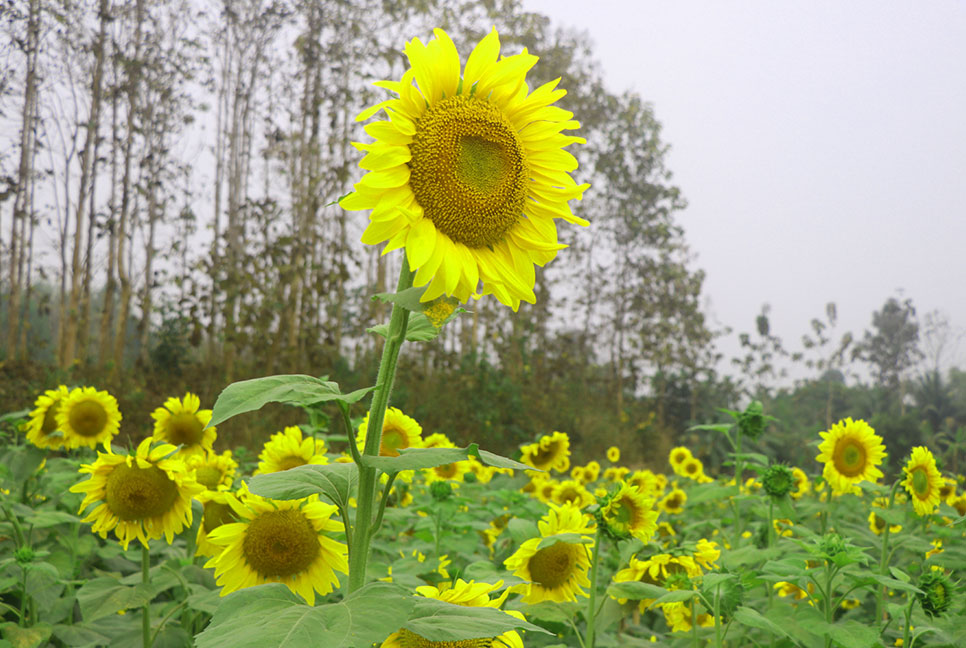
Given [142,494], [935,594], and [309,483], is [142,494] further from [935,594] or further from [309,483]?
[935,594]

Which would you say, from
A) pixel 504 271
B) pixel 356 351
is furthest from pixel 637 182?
pixel 504 271

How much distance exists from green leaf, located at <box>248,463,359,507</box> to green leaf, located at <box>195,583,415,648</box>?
14 centimetres

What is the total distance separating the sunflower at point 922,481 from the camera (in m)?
2.59

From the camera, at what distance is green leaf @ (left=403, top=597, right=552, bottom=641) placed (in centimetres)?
88

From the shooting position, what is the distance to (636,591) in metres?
1.70

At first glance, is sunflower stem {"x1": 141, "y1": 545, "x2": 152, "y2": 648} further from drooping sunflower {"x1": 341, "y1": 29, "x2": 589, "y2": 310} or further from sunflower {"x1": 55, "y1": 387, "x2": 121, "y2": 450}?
drooping sunflower {"x1": 341, "y1": 29, "x2": 589, "y2": 310}

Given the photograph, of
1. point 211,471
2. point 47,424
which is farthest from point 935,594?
point 47,424

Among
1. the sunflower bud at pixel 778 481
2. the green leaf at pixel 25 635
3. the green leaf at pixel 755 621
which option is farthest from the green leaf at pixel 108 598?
the sunflower bud at pixel 778 481

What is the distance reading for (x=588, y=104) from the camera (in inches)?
608

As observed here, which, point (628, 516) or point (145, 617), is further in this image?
point (628, 516)

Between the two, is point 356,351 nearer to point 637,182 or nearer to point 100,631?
point 637,182

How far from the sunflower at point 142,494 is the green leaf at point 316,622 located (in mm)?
891

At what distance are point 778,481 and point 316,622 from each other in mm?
1873

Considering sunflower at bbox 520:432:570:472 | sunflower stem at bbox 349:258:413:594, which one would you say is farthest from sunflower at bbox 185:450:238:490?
sunflower at bbox 520:432:570:472
